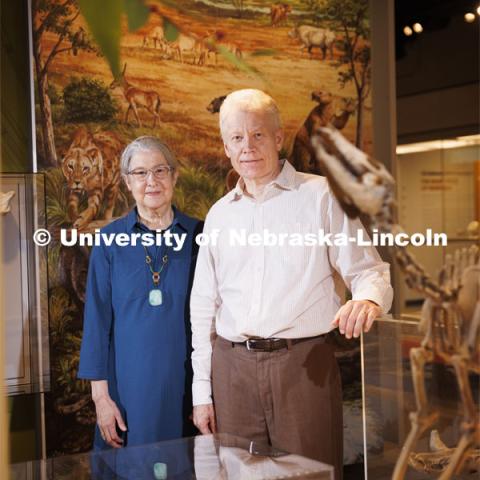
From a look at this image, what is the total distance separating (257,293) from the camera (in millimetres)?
2807

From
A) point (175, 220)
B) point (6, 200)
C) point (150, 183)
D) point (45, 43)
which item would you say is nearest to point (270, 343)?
point (175, 220)

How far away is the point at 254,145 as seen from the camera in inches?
114

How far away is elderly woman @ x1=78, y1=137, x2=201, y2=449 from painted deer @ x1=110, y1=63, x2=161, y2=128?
0.13m

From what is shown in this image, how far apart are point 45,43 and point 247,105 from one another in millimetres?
693

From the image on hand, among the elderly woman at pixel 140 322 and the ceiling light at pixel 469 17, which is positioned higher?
the ceiling light at pixel 469 17

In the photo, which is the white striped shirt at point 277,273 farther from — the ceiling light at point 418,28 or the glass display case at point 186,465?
the ceiling light at point 418,28

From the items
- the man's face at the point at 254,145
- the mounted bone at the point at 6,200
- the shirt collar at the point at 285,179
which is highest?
the man's face at the point at 254,145

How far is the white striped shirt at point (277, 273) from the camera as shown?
2725mm

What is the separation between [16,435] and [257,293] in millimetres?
941

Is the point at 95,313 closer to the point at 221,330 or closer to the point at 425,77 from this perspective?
the point at 221,330

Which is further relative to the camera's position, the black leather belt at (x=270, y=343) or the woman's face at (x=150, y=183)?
the woman's face at (x=150, y=183)

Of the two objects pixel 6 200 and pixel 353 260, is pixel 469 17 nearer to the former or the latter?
pixel 353 260

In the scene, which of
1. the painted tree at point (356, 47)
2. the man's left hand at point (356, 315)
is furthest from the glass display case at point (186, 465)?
the painted tree at point (356, 47)

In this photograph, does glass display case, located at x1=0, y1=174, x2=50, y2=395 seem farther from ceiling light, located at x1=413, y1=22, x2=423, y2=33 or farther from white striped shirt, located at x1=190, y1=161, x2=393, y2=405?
ceiling light, located at x1=413, y1=22, x2=423, y2=33
